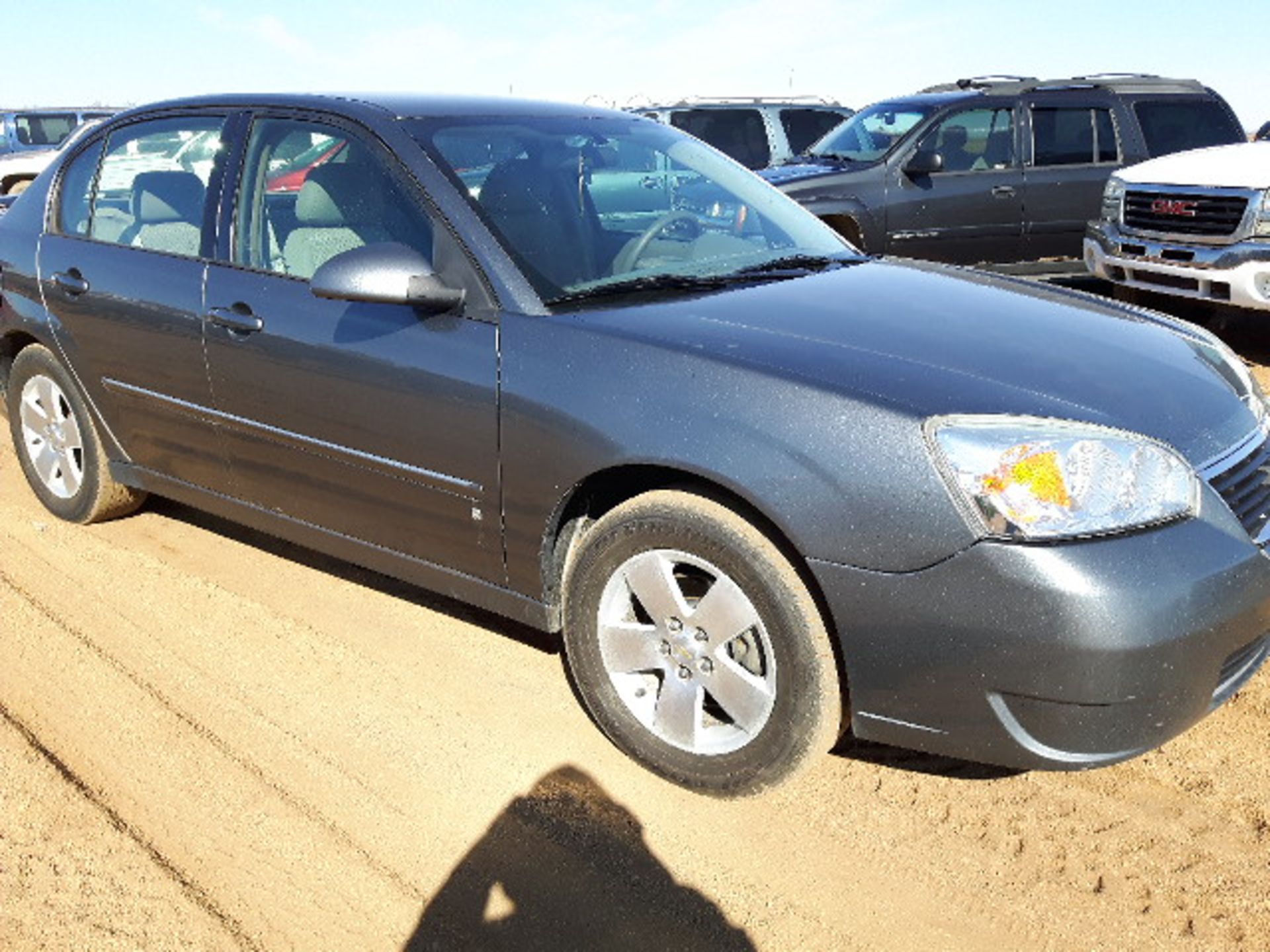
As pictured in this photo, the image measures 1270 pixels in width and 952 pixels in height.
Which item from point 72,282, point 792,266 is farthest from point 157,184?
point 792,266

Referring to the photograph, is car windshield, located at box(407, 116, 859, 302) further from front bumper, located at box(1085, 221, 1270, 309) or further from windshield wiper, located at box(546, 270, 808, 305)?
front bumper, located at box(1085, 221, 1270, 309)

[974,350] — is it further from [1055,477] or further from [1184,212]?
[1184,212]

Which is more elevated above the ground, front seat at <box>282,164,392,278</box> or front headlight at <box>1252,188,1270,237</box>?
front seat at <box>282,164,392,278</box>

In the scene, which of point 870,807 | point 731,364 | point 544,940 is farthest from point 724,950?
point 731,364

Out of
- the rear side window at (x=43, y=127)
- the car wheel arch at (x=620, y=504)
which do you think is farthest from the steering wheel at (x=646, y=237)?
the rear side window at (x=43, y=127)

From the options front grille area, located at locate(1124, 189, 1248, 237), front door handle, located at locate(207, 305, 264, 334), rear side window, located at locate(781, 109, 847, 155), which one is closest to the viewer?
front door handle, located at locate(207, 305, 264, 334)

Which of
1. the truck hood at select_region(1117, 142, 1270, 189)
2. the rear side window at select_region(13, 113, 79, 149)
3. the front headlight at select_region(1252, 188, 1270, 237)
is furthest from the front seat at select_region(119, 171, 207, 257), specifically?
the rear side window at select_region(13, 113, 79, 149)

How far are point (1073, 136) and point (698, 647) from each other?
8.72 metres

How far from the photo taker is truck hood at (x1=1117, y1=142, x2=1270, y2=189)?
25.4 feet

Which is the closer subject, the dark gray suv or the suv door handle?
the suv door handle

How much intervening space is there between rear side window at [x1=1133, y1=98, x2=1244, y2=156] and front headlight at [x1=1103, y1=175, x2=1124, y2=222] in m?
1.96

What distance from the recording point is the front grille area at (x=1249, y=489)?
2.74 metres

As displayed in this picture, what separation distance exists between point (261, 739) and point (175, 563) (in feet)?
5.12

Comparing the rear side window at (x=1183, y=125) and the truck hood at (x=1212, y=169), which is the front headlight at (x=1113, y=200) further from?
the rear side window at (x=1183, y=125)
